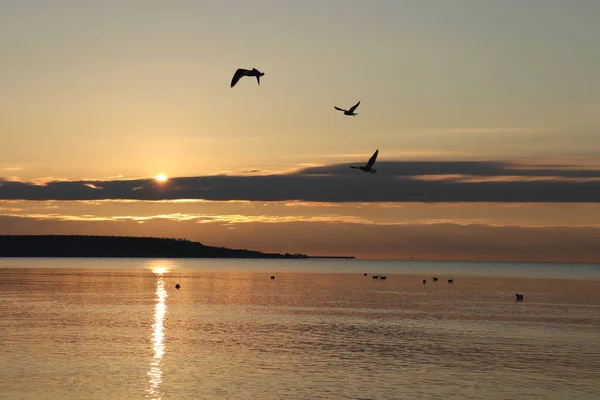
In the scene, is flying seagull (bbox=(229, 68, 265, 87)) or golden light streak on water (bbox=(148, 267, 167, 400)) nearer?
flying seagull (bbox=(229, 68, 265, 87))

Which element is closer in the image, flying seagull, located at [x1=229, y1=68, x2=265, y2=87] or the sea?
flying seagull, located at [x1=229, y1=68, x2=265, y2=87]

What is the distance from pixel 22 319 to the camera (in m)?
71.6

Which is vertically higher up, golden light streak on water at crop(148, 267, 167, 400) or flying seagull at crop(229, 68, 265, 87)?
flying seagull at crop(229, 68, 265, 87)

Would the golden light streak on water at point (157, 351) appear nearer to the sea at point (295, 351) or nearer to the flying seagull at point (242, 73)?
the sea at point (295, 351)

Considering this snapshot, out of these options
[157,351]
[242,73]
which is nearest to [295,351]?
[157,351]

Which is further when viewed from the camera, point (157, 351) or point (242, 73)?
point (157, 351)

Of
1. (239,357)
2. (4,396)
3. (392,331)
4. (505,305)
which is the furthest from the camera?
(505,305)

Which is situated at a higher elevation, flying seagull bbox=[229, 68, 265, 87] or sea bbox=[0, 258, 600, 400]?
flying seagull bbox=[229, 68, 265, 87]

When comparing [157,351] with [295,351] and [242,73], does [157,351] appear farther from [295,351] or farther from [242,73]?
[242,73]

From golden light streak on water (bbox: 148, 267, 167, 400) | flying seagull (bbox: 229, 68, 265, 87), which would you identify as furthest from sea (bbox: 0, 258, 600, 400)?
Answer: flying seagull (bbox: 229, 68, 265, 87)

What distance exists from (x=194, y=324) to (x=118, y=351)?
19.2 meters

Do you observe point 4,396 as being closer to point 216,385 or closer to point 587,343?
point 216,385

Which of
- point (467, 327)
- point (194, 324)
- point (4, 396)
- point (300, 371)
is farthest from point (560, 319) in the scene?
point (4, 396)

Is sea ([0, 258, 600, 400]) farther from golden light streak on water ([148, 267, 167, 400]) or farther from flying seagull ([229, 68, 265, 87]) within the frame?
flying seagull ([229, 68, 265, 87])
